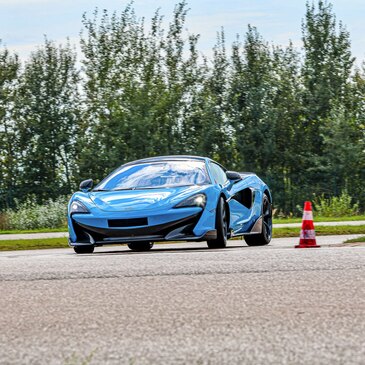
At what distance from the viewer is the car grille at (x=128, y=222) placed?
1466 centimetres

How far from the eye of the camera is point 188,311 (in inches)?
294

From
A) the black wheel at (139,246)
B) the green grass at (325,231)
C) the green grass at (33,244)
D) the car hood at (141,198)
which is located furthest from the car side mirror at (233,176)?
the green grass at (325,231)

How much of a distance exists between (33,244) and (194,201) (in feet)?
19.9

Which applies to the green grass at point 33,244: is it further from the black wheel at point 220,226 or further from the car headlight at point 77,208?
the black wheel at point 220,226

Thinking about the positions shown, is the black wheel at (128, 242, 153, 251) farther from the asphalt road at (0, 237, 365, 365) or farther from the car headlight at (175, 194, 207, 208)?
the asphalt road at (0, 237, 365, 365)

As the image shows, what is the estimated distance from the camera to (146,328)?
670cm

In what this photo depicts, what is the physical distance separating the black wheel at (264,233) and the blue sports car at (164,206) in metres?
0.47

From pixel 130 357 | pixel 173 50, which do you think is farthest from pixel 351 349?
pixel 173 50

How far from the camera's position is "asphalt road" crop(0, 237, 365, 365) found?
5703mm

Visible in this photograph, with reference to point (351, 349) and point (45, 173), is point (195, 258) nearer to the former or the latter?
point (351, 349)

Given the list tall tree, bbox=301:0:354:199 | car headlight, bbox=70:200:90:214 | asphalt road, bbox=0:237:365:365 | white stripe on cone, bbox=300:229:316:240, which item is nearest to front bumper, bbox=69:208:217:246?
car headlight, bbox=70:200:90:214

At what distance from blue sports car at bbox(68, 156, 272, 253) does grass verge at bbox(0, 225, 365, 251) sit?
383cm

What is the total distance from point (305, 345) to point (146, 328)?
1208 millimetres

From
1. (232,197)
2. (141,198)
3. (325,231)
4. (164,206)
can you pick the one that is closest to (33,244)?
(232,197)
